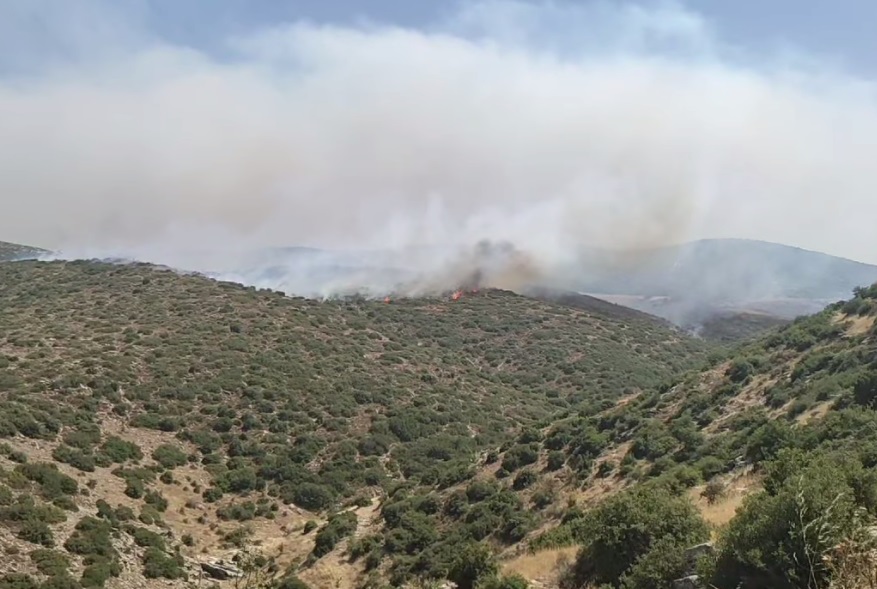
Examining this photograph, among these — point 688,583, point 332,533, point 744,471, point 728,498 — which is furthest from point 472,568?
point 332,533

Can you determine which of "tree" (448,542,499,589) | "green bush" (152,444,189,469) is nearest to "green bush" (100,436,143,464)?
"green bush" (152,444,189,469)

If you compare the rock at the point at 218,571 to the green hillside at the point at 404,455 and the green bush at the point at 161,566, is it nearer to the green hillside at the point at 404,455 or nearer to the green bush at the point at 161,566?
the green hillside at the point at 404,455

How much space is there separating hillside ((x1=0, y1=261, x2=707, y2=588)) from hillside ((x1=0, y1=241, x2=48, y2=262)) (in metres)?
42.0

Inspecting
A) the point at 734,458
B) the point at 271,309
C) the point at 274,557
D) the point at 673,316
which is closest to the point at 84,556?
the point at 274,557

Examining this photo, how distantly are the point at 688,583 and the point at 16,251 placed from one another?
167 meters

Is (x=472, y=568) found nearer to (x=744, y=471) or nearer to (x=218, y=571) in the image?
(x=744, y=471)

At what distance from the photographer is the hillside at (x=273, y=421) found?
3222 centimetres

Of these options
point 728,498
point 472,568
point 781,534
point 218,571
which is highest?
point 781,534

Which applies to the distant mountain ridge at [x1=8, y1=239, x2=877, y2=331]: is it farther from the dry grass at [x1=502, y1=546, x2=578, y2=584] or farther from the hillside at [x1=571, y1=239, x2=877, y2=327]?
the dry grass at [x1=502, y1=546, x2=578, y2=584]

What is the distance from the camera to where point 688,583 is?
13461 mm

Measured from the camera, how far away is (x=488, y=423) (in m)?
62.7

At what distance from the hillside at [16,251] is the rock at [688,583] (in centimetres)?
14997

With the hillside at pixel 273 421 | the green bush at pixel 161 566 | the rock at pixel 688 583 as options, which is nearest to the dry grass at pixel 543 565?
the hillside at pixel 273 421

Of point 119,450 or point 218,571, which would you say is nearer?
point 218,571
